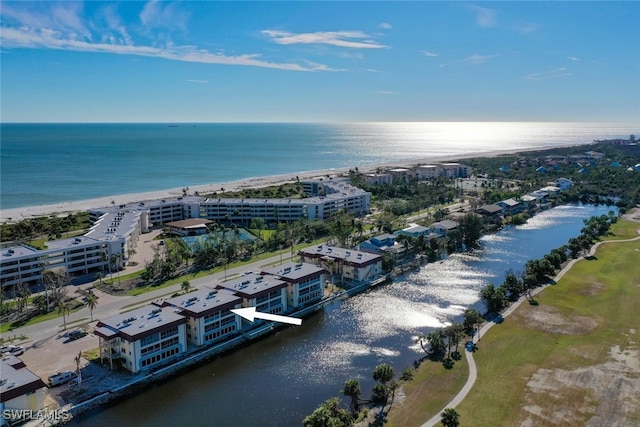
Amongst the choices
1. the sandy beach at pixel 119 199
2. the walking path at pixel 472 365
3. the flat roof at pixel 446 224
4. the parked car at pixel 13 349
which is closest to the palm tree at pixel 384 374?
the walking path at pixel 472 365

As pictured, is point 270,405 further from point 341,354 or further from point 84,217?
point 84,217

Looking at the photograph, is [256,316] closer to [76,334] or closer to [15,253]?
[76,334]

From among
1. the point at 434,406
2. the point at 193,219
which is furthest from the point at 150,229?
the point at 434,406

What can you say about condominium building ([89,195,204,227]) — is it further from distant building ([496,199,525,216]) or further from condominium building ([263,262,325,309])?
distant building ([496,199,525,216])

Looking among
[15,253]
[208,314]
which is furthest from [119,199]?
[208,314]

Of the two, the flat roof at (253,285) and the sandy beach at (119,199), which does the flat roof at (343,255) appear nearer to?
the flat roof at (253,285)

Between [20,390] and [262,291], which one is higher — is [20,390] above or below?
below
